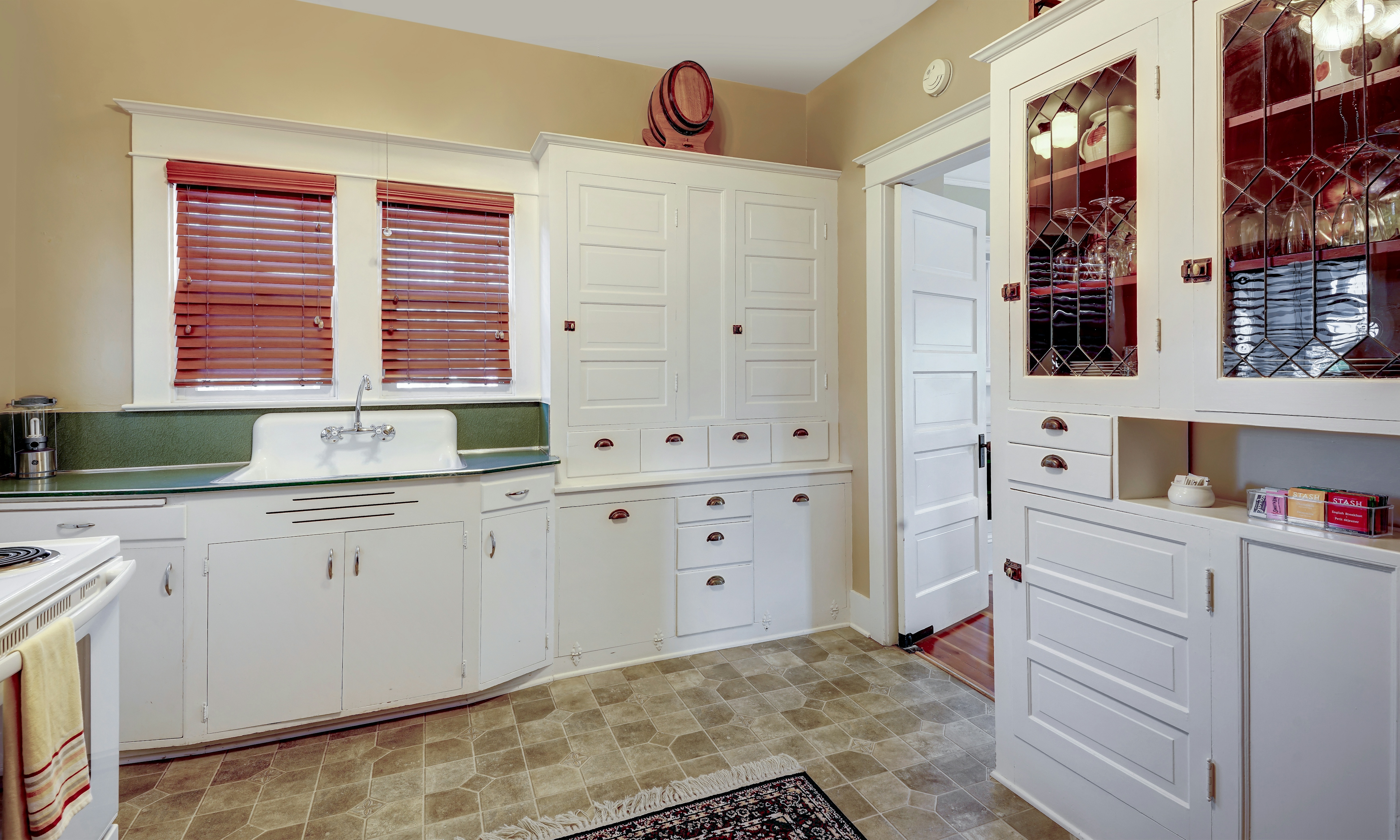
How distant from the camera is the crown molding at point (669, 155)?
3037mm

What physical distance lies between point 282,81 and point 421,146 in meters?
0.60

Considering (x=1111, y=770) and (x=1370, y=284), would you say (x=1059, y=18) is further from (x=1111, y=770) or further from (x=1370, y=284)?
(x=1111, y=770)

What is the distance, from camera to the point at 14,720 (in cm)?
107

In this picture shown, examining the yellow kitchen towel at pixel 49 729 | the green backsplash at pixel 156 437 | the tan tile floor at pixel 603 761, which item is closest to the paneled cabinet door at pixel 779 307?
the tan tile floor at pixel 603 761

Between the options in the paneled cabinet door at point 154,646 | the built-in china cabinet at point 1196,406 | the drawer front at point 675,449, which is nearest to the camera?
the built-in china cabinet at point 1196,406

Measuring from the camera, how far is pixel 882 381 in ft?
10.8

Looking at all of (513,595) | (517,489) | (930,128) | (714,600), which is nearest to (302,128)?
(517,489)

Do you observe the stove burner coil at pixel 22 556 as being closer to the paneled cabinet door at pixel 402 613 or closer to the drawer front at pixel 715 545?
the paneled cabinet door at pixel 402 613

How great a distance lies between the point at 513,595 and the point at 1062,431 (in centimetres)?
216

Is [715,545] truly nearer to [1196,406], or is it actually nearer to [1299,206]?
[1196,406]

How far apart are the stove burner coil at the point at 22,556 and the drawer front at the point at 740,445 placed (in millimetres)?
2446

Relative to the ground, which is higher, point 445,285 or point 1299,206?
point 445,285

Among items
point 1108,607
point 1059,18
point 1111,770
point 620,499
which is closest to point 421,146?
point 620,499

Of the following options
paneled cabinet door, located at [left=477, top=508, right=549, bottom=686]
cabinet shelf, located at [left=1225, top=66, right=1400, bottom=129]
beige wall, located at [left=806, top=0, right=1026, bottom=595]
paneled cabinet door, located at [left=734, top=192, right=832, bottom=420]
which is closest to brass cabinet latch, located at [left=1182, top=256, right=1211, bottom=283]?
cabinet shelf, located at [left=1225, top=66, right=1400, bottom=129]
